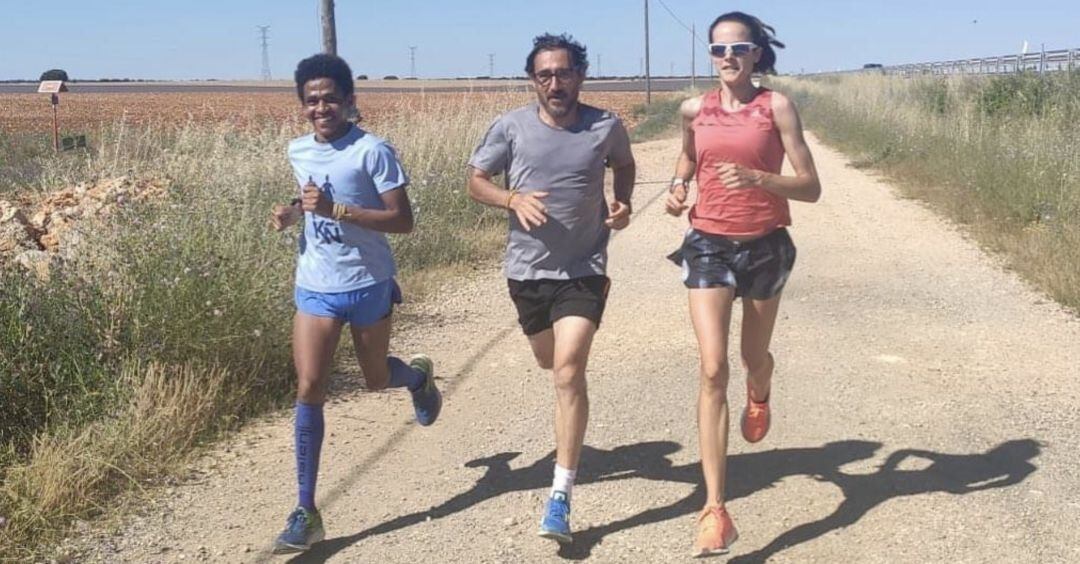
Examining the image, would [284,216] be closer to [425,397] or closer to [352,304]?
[352,304]

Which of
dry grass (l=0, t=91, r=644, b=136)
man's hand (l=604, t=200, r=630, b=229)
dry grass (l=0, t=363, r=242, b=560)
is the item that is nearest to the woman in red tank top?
man's hand (l=604, t=200, r=630, b=229)

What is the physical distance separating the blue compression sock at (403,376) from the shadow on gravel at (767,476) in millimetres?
445

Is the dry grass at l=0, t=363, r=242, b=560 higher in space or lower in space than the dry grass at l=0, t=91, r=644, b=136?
lower

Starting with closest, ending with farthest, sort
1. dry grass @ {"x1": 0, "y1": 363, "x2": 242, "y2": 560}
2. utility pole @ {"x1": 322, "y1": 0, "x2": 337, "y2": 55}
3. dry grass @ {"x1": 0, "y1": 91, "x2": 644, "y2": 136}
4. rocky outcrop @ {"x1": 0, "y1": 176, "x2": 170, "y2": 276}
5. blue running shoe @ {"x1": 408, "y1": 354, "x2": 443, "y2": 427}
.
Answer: dry grass @ {"x1": 0, "y1": 363, "x2": 242, "y2": 560} < blue running shoe @ {"x1": 408, "y1": 354, "x2": 443, "y2": 427} < rocky outcrop @ {"x1": 0, "y1": 176, "x2": 170, "y2": 276} < utility pole @ {"x1": 322, "y1": 0, "x2": 337, "y2": 55} < dry grass @ {"x1": 0, "y1": 91, "x2": 644, "y2": 136}

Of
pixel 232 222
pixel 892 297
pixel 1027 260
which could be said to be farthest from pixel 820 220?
pixel 232 222

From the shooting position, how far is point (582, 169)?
165 inches

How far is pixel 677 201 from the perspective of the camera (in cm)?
438

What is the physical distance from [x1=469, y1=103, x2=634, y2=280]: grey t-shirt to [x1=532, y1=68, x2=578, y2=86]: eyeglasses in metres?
0.15

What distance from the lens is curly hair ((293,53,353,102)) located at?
4.25 metres

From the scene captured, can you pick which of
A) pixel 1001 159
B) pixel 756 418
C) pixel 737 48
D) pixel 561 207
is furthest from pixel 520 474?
pixel 1001 159

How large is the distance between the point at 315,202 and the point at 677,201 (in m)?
1.37

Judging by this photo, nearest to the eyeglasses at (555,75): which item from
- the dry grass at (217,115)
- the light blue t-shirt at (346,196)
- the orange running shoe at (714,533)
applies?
the light blue t-shirt at (346,196)

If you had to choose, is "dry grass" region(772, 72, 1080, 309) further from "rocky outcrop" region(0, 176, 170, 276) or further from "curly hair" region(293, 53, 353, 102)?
"rocky outcrop" region(0, 176, 170, 276)

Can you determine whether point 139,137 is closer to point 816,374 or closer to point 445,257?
point 445,257
